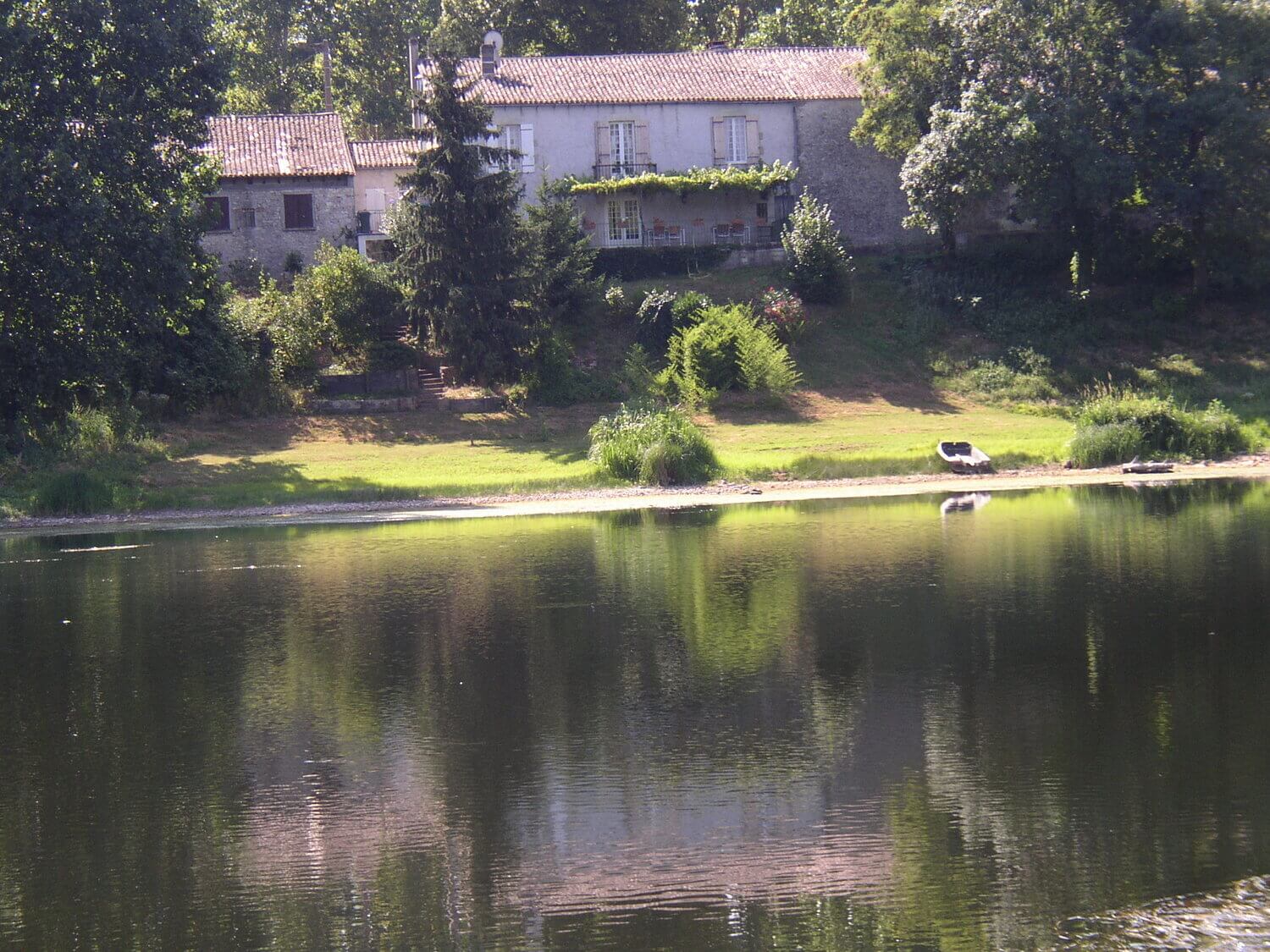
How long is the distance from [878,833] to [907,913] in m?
1.20

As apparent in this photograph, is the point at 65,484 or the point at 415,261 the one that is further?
the point at 415,261

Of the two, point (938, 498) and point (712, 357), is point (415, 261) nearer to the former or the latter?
point (712, 357)

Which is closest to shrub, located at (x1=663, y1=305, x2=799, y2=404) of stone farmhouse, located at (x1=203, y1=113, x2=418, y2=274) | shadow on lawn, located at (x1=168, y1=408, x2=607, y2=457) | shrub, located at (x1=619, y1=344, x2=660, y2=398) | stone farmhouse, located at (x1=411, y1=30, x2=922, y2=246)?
shrub, located at (x1=619, y1=344, x2=660, y2=398)

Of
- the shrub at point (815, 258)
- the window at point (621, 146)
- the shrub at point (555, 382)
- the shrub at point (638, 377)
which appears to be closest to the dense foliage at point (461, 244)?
the shrub at point (555, 382)

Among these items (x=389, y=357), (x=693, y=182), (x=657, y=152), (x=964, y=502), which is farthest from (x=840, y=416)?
(x=657, y=152)

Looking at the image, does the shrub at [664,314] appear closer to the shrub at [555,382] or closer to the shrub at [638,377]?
the shrub at [638,377]

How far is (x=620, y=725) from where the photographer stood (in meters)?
12.3

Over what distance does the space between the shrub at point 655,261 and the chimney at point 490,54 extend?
994 centimetres

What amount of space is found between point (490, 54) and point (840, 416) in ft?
82.4

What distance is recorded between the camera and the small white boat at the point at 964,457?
31.9 m

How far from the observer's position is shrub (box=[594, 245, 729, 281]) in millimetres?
50812

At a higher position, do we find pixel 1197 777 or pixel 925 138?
pixel 925 138

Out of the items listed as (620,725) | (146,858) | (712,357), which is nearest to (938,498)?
(712,357)

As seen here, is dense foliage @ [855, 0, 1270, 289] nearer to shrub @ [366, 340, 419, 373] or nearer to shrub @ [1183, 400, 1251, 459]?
shrub @ [1183, 400, 1251, 459]
